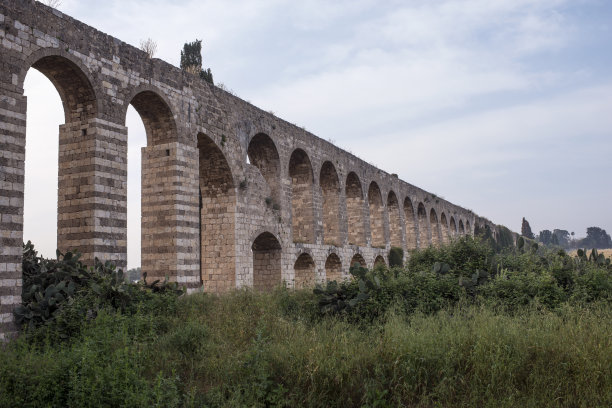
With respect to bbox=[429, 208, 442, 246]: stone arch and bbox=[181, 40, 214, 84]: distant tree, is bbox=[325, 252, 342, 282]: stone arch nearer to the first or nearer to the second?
bbox=[181, 40, 214, 84]: distant tree

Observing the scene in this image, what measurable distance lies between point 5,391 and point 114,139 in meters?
6.62

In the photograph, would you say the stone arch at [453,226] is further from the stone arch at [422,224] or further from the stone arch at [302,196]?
the stone arch at [302,196]

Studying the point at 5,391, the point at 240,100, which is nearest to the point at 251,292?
the point at 5,391

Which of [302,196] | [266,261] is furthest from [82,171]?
[302,196]

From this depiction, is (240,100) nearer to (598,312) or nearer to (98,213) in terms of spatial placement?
(98,213)

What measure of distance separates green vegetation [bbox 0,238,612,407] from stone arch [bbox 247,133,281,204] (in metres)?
8.71

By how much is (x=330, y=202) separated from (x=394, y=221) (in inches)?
345

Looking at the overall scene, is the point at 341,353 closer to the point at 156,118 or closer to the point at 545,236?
the point at 156,118

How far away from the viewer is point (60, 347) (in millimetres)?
8008

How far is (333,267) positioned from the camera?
878 inches

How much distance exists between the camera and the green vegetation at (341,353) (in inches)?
240

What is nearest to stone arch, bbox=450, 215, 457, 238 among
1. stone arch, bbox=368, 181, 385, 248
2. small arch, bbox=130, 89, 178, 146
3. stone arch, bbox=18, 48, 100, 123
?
stone arch, bbox=368, 181, 385, 248

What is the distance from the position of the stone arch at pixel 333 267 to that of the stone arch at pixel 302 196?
79.1 inches

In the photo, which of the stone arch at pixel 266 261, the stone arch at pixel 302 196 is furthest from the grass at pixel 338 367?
the stone arch at pixel 302 196
